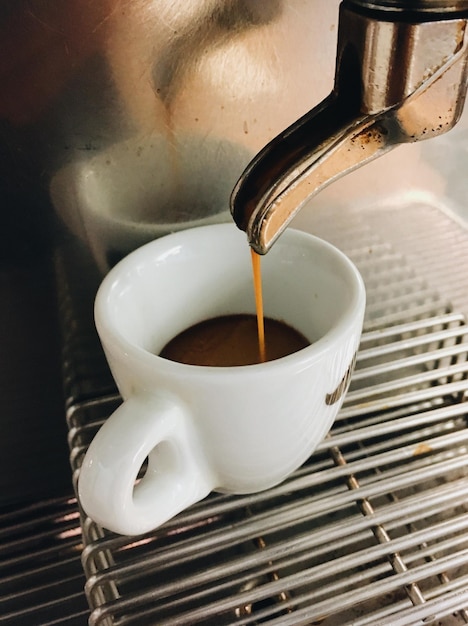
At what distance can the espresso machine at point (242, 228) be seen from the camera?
23 cm

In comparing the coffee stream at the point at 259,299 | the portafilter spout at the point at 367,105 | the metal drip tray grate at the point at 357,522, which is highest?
the coffee stream at the point at 259,299

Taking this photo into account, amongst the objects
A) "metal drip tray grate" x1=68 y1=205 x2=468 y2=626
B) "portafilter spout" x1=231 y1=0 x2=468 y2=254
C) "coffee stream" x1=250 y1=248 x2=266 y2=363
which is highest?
"coffee stream" x1=250 y1=248 x2=266 y2=363

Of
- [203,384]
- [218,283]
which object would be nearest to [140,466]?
[203,384]

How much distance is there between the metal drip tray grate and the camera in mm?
297

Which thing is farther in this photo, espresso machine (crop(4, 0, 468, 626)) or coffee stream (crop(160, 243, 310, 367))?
coffee stream (crop(160, 243, 310, 367))

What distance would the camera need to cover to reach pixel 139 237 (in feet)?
1.22

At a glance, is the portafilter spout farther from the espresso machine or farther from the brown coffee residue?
the brown coffee residue

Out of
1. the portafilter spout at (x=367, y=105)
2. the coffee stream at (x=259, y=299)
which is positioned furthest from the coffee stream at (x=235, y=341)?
the portafilter spout at (x=367, y=105)

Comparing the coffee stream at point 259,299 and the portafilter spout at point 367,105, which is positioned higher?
the coffee stream at point 259,299

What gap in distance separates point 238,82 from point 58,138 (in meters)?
0.10

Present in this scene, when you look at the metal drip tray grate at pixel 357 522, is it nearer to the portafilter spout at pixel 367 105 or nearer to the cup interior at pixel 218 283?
the cup interior at pixel 218 283

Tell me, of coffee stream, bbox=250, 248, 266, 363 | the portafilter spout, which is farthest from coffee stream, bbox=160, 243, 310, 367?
the portafilter spout

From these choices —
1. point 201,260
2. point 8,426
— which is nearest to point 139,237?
point 201,260

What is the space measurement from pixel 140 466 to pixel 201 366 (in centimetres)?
5
